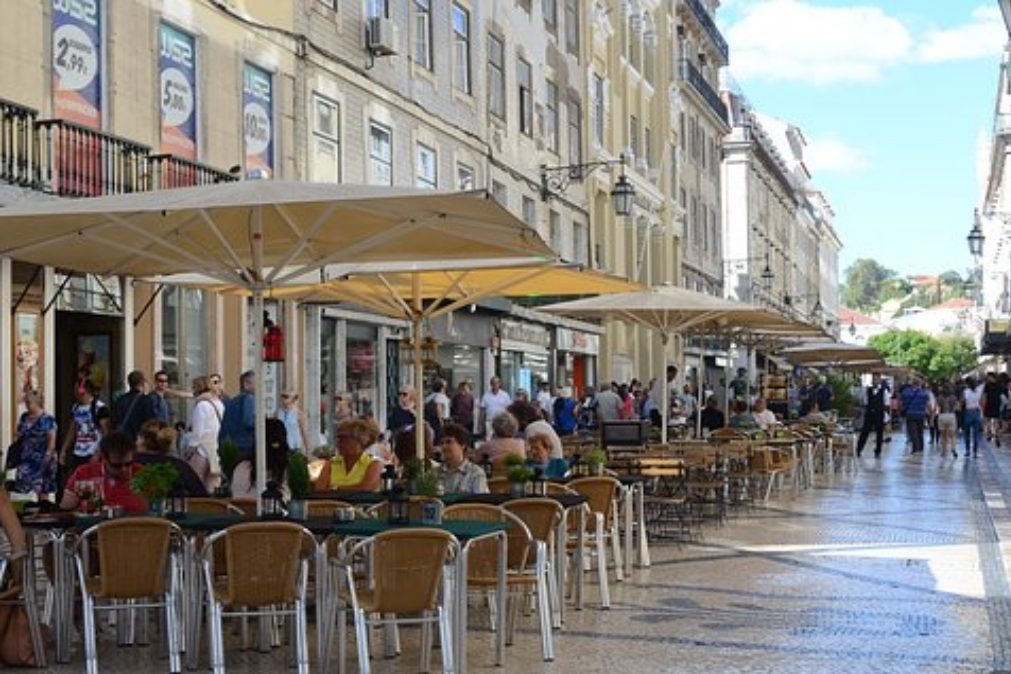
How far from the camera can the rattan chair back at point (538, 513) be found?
9.88 meters

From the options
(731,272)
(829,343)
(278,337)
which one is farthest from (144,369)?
(731,272)

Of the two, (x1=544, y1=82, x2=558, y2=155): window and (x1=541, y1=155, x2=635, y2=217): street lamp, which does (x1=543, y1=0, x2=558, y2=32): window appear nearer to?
(x1=544, y1=82, x2=558, y2=155): window

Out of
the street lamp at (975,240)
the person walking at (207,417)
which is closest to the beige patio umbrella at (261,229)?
the person walking at (207,417)

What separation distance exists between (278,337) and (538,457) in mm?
2519

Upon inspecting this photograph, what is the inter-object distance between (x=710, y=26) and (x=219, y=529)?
5245cm

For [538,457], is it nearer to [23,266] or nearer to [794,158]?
[23,266]

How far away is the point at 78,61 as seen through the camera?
17.4 meters

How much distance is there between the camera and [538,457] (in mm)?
13992

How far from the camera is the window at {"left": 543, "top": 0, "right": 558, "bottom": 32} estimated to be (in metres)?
36.6

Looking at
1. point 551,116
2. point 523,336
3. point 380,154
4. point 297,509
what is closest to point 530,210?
point 523,336

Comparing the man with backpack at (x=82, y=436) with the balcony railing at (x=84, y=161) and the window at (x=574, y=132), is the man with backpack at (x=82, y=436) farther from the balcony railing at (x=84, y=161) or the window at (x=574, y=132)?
the window at (x=574, y=132)

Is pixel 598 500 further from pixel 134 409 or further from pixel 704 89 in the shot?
pixel 704 89

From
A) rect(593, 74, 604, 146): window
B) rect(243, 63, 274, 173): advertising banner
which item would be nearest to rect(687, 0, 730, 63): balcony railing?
rect(593, 74, 604, 146): window

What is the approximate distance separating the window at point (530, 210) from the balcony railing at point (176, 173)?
604 inches
